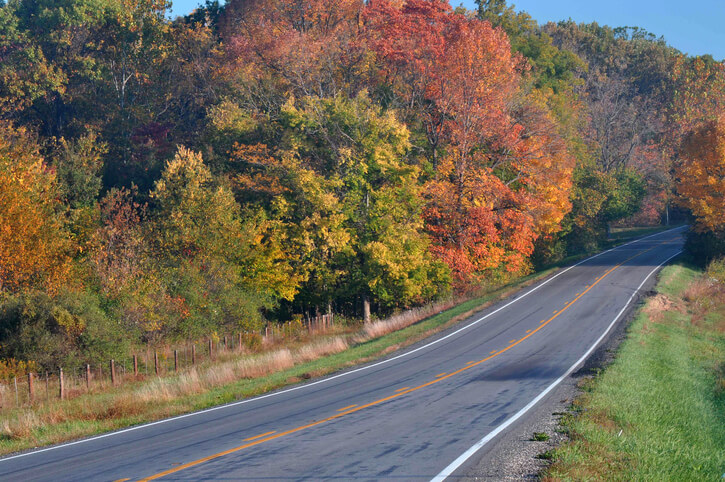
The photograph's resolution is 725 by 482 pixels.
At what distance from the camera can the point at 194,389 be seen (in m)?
21.0

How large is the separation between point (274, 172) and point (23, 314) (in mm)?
20120

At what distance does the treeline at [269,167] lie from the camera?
109 ft

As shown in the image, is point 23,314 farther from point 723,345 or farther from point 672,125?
point 672,125

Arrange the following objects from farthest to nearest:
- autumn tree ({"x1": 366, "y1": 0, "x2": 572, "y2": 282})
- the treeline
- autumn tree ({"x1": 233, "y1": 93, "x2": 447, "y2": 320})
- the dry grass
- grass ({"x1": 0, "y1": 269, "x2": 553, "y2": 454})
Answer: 1. autumn tree ({"x1": 366, "y1": 0, "x2": 572, "y2": 282})
2. autumn tree ({"x1": 233, "y1": 93, "x2": 447, "y2": 320})
3. the treeline
4. the dry grass
5. grass ({"x1": 0, "y1": 269, "x2": 553, "y2": 454})

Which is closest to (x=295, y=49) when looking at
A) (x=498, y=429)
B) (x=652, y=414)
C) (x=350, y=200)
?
(x=350, y=200)

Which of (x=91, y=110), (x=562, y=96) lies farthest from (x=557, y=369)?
(x=91, y=110)

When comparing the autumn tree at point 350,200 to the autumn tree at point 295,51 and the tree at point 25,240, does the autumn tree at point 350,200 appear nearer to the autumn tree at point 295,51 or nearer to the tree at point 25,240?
the autumn tree at point 295,51

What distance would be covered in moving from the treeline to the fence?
79 cm

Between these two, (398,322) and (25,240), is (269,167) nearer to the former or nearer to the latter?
(398,322)

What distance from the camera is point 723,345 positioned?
94.9 feet

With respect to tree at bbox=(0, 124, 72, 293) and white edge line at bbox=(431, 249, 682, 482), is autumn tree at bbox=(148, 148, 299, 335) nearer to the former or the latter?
tree at bbox=(0, 124, 72, 293)

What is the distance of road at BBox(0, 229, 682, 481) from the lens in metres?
11.0

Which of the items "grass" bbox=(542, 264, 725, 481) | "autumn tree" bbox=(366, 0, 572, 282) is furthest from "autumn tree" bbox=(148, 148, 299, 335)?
"grass" bbox=(542, 264, 725, 481)

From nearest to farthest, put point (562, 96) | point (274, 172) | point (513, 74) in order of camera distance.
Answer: point (274, 172)
point (513, 74)
point (562, 96)
